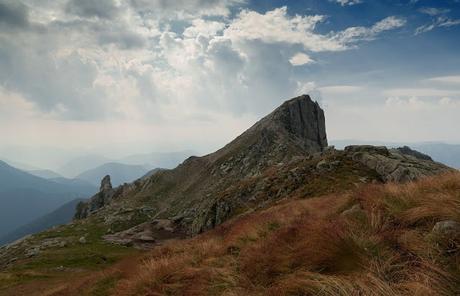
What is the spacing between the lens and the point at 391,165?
32688 millimetres

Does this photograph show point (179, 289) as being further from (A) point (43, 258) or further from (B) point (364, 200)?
(A) point (43, 258)

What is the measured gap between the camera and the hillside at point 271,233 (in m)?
6.98

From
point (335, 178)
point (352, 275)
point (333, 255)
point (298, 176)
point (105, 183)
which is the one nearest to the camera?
point (352, 275)

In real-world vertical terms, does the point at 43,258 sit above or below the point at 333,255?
below

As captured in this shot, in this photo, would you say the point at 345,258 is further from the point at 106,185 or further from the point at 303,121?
the point at 106,185

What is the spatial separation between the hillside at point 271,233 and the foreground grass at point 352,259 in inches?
1.3

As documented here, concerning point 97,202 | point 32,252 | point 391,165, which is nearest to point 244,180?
point 391,165

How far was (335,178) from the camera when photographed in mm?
33906

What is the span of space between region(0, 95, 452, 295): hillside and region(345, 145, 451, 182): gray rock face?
0.47 feet

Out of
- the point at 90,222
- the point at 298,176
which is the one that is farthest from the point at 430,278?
the point at 90,222

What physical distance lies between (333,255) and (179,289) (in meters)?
4.07

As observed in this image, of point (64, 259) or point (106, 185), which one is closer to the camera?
point (64, 259)

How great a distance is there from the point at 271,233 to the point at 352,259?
15.9 ft

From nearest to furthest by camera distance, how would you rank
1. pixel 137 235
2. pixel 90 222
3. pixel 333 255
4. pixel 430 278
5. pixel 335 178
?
pixel 430 278
pixel 333 255
pixel 335 178
pixel 137 235
pixel 90 222
